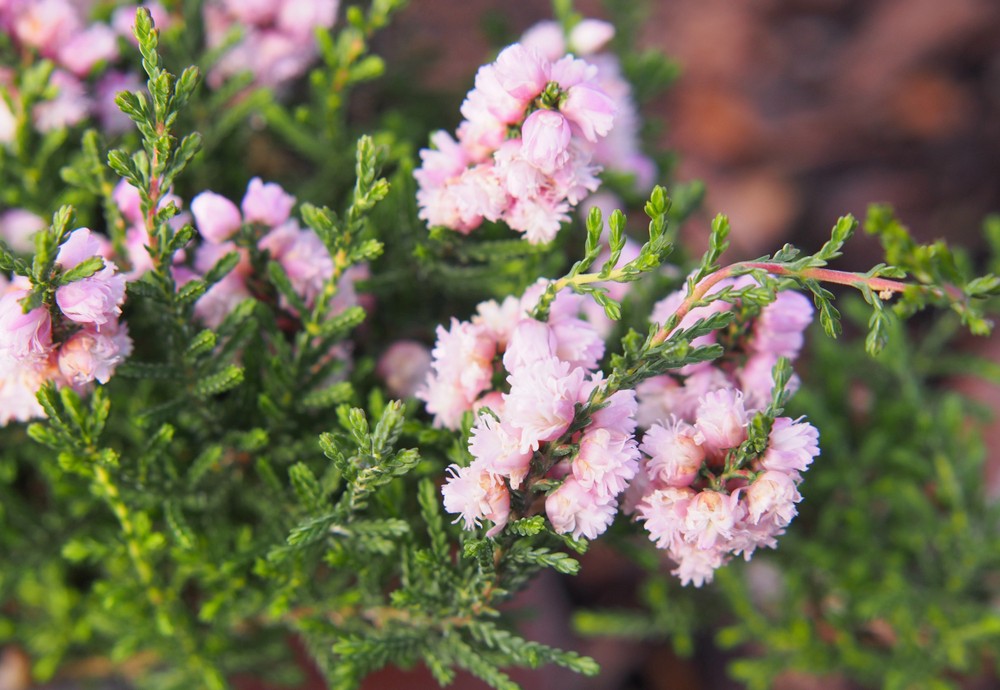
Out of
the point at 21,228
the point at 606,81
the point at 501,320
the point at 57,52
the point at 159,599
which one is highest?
the point at 606,81

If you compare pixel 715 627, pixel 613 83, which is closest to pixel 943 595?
pixel 715 627

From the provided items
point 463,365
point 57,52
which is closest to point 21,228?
point 57,52

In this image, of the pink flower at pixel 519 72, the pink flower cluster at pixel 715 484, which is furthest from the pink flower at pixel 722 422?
the pink flower at pixel 519 72

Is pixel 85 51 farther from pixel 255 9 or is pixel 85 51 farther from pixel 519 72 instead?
pixel 519 72

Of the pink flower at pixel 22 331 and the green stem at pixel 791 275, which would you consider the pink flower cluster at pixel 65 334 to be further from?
the green stem at pixel 791 275

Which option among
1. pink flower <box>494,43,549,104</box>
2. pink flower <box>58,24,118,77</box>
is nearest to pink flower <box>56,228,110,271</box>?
pink flower <box>494,43,549,104</box>

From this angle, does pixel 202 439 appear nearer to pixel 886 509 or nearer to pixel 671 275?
pixel 671 275
